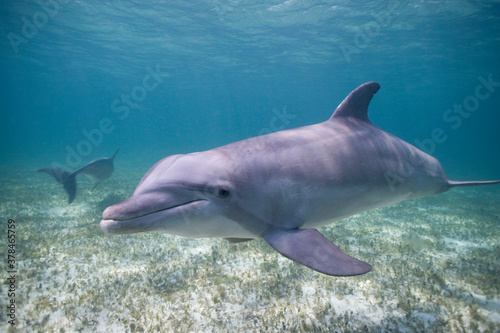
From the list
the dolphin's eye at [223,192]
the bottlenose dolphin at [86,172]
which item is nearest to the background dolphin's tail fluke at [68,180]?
the bottlenose dolphin at [86,172]

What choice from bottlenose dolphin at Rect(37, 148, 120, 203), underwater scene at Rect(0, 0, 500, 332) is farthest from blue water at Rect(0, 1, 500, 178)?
underwater scene at Rect(0, 0, 500, 332)

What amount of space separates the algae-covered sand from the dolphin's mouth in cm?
212

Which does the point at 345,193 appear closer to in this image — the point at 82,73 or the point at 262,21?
the point at 262,21

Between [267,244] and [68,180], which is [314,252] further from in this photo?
[68,180]

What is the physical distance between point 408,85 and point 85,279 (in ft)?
191

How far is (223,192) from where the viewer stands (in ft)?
9.55

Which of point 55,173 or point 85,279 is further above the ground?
point 85,279

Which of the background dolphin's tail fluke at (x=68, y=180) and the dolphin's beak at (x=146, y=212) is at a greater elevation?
the dolphin's beak at (x=146, y=212)

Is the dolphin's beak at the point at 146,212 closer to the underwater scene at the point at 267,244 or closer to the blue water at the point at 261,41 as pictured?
the underwater scene at the point at 267,244

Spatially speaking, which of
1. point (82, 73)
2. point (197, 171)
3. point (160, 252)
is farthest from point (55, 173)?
point (82, 73)

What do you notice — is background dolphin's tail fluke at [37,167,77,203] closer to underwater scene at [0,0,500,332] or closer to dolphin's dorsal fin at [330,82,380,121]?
underwater scene at [0,0,500,332]

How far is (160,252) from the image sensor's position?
646cm

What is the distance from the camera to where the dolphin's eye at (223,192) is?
9.46ft

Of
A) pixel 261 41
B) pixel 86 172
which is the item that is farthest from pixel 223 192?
pixel 261 41
